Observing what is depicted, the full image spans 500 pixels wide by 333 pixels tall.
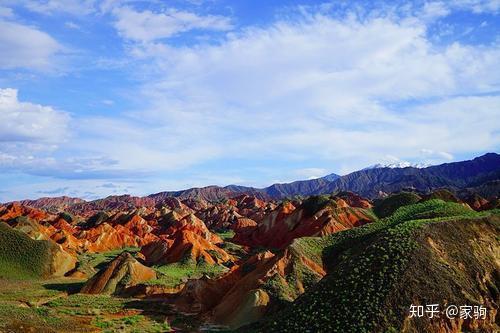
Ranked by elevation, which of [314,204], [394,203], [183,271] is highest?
[314,204]

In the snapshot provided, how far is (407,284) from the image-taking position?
36.3 meters

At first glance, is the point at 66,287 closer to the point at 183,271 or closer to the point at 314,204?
the point at 183,271

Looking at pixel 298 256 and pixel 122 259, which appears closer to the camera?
pixel 298 256

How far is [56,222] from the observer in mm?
163125

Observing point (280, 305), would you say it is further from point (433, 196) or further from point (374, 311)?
point (433, 196)

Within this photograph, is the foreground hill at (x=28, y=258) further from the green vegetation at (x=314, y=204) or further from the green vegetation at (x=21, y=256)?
the green vegetation at (x=314, y=204)

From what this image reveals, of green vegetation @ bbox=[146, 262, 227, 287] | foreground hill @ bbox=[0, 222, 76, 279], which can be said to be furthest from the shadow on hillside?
green vegetation @ bbox=[146, 262, 227, 287]

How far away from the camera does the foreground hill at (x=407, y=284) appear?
34.4m

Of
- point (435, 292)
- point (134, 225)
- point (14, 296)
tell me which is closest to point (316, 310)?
point (435, 292)

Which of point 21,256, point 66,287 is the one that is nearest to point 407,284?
point 66,287

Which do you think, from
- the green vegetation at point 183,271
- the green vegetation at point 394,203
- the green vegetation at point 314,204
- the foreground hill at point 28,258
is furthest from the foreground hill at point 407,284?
the green vegetation at point 314,204

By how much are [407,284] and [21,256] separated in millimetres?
71468

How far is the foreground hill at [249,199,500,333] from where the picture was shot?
34375 mm

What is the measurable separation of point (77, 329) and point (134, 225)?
112 meters
